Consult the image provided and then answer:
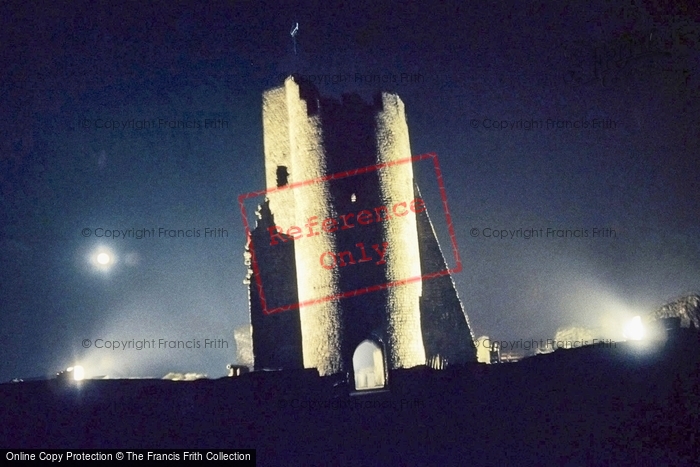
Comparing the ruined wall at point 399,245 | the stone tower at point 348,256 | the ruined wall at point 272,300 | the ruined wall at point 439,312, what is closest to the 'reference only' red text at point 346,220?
the stone tower at point 348,256

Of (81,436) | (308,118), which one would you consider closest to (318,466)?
(81,436)

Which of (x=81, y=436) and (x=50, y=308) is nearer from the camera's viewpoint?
(x=81, y=436)

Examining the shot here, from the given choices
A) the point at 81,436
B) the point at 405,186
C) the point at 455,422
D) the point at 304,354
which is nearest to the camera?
the point at 81,436

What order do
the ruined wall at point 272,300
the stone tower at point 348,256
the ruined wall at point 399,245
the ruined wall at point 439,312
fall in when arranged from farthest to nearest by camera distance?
the ruined wall at point 439,312
the ruined wall at point 399,245
the stone tower at point 348,256
the ruined wall at point 272,300

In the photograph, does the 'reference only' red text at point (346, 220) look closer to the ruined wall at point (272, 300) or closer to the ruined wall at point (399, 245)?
the ruined wall at point (399, 245)

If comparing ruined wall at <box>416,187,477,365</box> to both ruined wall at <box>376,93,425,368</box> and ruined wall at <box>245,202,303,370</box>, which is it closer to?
ruined wall at <box>376,93,425,368</box>

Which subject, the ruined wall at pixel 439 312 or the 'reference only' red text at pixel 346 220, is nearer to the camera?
the 'reference only' red text at pixel 346 220

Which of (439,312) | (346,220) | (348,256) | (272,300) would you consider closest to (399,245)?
(348,256)

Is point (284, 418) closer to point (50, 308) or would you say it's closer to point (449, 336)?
point (449, 336)
